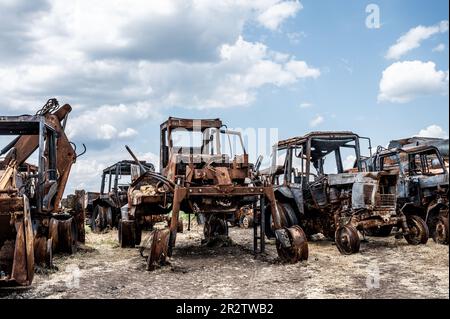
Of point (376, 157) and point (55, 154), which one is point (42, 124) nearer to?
point (55, 154)

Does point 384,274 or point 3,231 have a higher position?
point 3,231

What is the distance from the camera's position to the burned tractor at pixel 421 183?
32.7 ft

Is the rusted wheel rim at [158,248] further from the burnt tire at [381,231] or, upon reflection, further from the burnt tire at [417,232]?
the burnt tire at [381,231]

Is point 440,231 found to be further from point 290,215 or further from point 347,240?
point 290,215

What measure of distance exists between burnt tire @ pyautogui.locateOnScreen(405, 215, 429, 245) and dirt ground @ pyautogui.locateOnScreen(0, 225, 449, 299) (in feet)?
0.57

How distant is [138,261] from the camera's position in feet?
27.5

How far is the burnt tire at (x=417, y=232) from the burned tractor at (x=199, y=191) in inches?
123

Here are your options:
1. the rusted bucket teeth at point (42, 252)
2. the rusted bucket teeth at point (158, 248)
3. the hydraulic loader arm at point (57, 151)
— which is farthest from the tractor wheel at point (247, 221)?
the rusted bucket teeth at point (42, 252)

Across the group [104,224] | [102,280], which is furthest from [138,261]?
[104,224]

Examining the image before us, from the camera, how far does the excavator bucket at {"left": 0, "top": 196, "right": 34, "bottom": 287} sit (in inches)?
211

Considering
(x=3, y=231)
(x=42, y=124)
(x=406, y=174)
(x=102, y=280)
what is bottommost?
(x=102, y=280)
